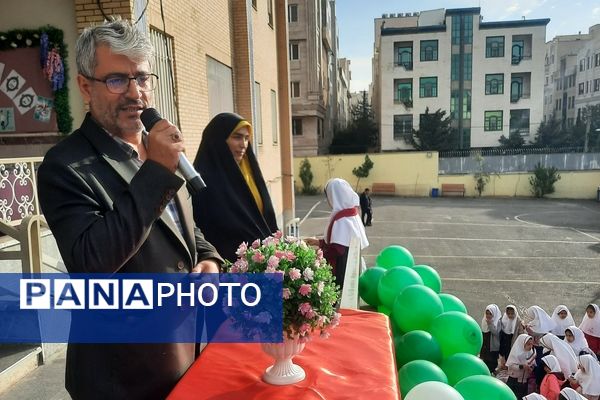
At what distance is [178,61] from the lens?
6.53 m

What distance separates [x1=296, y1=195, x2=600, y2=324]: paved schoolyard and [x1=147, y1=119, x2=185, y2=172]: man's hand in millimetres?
7843

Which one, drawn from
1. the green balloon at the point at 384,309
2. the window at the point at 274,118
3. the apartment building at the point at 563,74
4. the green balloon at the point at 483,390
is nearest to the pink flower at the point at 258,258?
the green balloon at the point at 483,390

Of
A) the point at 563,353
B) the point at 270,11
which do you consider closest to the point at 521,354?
the point at 563,353

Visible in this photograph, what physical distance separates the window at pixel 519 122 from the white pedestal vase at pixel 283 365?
130ft

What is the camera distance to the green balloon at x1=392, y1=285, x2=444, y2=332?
4.26 m

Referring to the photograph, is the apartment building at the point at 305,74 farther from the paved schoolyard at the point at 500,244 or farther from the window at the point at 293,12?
the paved schoolyard at the point at 500,244

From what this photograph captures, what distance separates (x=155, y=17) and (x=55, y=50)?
1.26 metres

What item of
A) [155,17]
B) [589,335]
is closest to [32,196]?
[155,17]

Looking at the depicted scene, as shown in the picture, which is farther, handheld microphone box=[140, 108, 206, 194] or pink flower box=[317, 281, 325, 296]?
pink flower box=[317, 281, 325, 296]

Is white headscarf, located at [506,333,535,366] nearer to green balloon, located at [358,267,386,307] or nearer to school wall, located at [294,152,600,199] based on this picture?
green balloon, located at [358,267,386,307]

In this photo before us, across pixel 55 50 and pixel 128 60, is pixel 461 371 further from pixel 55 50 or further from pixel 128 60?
pixel 55 50

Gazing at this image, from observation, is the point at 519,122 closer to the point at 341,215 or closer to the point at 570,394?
the point at 341,215

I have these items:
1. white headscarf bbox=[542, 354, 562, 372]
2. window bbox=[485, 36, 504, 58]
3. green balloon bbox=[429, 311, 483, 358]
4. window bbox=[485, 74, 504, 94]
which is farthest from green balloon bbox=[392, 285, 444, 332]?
window bbox=[485, 36, 504, 58]

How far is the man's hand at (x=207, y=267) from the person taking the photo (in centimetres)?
160
